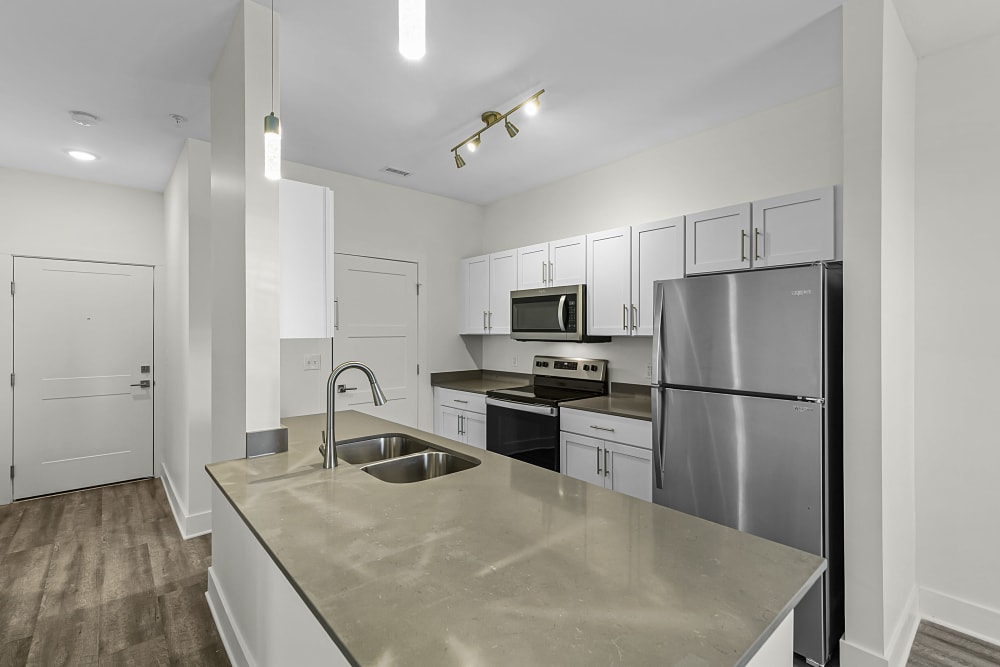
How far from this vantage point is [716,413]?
2230 millimetres

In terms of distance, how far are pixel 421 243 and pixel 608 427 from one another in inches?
99.1

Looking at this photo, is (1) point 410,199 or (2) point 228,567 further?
(1) point 410,199

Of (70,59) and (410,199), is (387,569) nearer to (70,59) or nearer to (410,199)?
(70,59)

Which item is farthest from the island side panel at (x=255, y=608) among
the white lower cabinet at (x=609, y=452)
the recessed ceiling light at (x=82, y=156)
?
the recessed ceiling light at (x=82, y=156)

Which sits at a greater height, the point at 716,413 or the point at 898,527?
the point at 716,413

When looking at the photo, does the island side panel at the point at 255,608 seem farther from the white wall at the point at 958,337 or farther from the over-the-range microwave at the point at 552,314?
the white wall at the point at 958,337

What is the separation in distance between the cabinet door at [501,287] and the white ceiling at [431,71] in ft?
3.20

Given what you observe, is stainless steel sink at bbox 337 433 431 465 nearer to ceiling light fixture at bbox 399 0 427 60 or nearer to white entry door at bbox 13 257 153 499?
ceiling light fixture at bbox 399 0 427 60

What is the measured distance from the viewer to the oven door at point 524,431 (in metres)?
3.34

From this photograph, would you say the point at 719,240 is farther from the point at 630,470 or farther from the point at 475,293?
the point at 475,293

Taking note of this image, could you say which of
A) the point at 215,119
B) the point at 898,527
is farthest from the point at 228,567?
the point at 898,527

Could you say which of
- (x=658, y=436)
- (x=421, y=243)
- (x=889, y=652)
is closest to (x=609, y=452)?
(x=658, y=436)

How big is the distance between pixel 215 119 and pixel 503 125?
63.2 inches

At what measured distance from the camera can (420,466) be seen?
205 centimetres
